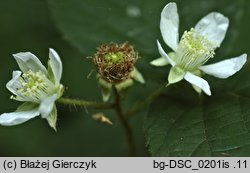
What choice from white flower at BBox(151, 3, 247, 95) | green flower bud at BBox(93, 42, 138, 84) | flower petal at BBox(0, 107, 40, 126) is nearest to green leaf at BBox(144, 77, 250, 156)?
white flower at BBox(151, 3, 247, 95)

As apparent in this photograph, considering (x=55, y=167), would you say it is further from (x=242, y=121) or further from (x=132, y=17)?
(x=132, y=17)

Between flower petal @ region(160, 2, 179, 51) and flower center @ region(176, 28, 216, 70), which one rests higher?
flower petal @ region(160, 2, 179, 51)

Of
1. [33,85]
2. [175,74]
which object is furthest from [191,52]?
[33,85]

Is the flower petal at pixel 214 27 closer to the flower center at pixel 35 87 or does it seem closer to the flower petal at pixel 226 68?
the flower petal at pixel 226 68

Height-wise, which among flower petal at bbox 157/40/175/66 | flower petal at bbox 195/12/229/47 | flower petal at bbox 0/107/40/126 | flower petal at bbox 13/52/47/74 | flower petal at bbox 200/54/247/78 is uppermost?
flower petal at bbox 195/12/229/47

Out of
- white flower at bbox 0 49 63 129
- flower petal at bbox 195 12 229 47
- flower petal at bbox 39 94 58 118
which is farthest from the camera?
flower petal at bbox 195 12 229 47

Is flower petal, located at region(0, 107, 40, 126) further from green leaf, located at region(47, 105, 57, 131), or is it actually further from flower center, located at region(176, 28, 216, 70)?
flower center, located at region(176, 28, 216, 70)

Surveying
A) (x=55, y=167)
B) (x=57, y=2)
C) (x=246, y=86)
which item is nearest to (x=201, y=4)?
(x=246, y=86)
